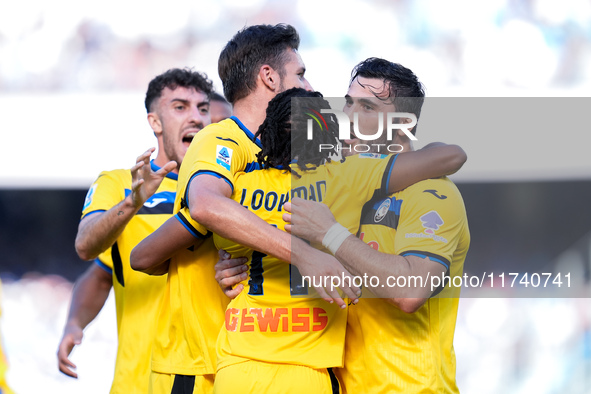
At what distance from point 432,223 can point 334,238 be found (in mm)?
382

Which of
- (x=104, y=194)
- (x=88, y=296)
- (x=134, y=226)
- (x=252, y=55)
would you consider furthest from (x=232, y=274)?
(x=88, y=296)

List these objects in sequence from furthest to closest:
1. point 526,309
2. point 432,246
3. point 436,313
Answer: point 526,309 → point 436,313 → point 432,246

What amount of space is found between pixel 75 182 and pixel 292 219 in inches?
308

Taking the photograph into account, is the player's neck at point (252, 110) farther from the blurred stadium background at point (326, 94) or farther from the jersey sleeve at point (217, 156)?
the blurred stadium background at point (326, 94)

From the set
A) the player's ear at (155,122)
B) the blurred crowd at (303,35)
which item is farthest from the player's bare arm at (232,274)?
Result: the blurred crowd at (303,35)

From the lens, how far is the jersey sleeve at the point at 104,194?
3480 mm

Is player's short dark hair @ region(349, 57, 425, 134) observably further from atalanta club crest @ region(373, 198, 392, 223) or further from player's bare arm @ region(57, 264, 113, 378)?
player's bare arm @ region(57, 264, 113, 378)

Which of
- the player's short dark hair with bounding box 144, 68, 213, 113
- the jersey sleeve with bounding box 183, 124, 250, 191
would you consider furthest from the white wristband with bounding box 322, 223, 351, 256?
the player's short dark hair with bounding box 144, 68, 213, 113

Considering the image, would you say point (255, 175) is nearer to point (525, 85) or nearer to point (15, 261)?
point (525, 85)

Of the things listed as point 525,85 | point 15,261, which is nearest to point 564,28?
point 525,85

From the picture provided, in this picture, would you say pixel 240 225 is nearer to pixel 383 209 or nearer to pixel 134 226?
pixel 383 209

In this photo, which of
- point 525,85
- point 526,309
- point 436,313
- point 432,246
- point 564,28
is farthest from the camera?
point 564,28

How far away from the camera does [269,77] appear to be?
279 cm

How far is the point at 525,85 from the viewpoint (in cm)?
997
